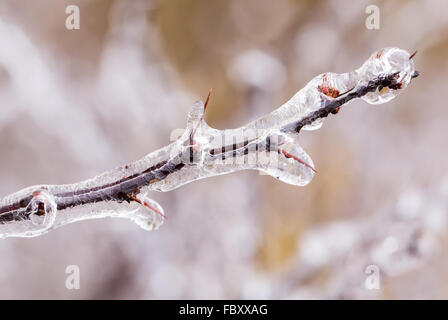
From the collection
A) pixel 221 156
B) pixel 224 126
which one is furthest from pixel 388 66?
pixel 224 126

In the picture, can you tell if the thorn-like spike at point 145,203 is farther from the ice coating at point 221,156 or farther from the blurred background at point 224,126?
the blurred background at point 224,126

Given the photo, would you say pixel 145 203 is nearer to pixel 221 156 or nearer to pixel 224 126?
pixel 221 156

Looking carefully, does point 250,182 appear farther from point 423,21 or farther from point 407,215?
point 423,21

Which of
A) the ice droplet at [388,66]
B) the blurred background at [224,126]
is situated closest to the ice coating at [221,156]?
Result: the ice droplet at [388,66]

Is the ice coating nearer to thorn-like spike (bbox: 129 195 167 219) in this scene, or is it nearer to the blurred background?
thorn-like spike (bbox: 129 195 167 219)

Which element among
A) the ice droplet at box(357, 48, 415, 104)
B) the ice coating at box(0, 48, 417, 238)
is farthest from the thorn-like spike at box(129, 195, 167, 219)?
the ice droplet at box(357, 48, 415, 104)
